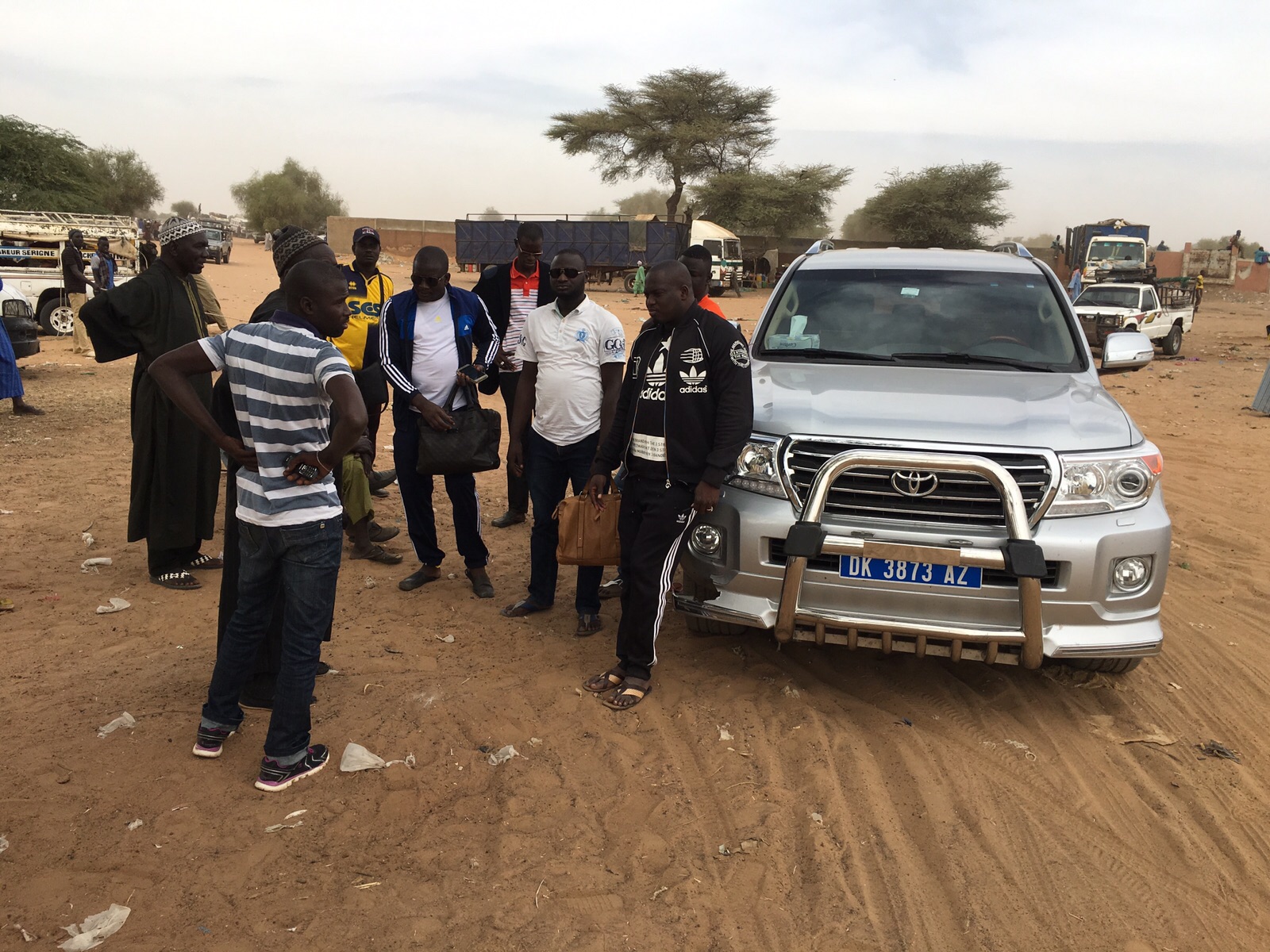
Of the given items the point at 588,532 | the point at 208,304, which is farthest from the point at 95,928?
the point at 208,304

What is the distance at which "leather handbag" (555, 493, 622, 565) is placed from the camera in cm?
439

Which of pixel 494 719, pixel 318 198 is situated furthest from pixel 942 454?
pixel 318 198

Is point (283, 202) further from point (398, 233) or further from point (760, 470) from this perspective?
point (760, 470)

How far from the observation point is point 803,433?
3855 millimetres

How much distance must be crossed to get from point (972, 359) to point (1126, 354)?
103 cm

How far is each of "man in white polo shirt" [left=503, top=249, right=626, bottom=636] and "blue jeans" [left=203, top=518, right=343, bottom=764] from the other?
1.65 meters

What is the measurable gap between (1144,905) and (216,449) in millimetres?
4887

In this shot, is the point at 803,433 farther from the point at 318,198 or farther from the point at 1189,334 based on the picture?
the point at 318,198

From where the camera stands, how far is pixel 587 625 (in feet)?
16.0

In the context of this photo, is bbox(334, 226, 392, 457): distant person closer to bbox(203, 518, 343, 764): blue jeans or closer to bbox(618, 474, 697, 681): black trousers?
bbox(618, 474, 697, 681): black trousers

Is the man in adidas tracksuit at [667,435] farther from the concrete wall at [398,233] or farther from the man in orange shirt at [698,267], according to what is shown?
the concrete wall at [398,233]

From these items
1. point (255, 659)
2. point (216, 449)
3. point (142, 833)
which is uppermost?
point (216, 449)

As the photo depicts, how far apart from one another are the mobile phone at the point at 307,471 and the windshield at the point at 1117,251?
31.5 meters

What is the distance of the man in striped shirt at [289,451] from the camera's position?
3045 millimetres
